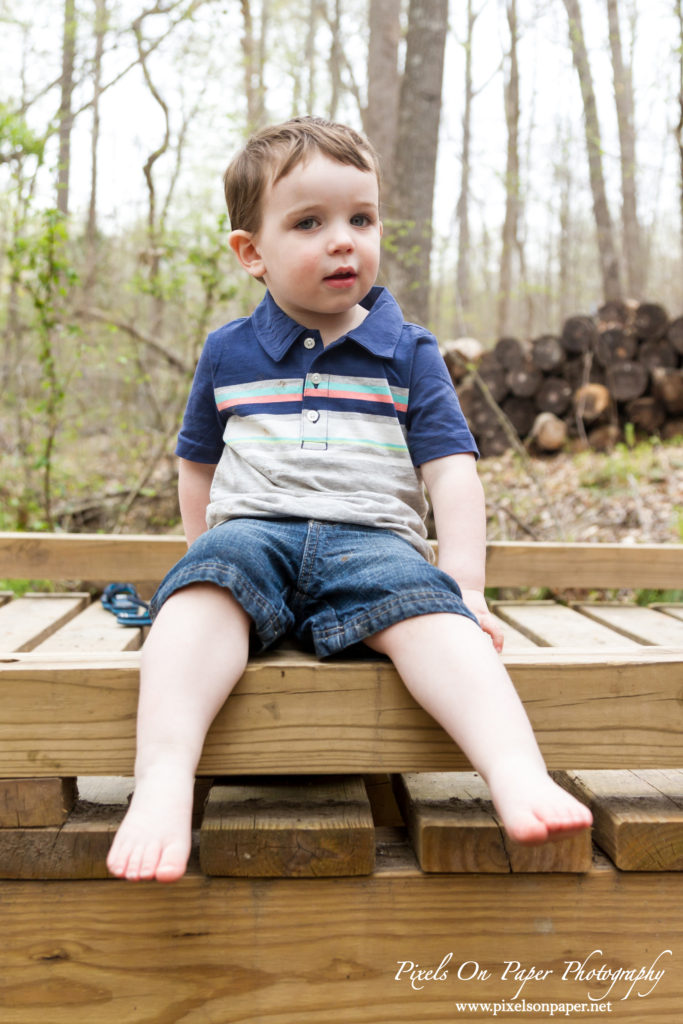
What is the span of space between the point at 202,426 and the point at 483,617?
812 millimetres

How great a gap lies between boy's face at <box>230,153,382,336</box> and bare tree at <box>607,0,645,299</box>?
13444 millimetres

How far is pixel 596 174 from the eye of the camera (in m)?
12.6

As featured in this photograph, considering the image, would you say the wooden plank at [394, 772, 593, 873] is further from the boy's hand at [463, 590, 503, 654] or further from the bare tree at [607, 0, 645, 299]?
the bare tree at [607, 0, 645, 299]

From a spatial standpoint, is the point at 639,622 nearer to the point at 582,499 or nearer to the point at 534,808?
the point at 534,808

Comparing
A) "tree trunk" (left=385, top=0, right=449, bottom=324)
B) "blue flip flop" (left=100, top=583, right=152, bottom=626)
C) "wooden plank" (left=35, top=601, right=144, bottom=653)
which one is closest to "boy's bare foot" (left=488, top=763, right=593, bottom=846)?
"wooden plank" (left=35, top=601, right=144, bottom=653)

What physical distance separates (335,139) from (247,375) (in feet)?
1.72

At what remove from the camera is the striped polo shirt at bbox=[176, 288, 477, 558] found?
1780 millimetres

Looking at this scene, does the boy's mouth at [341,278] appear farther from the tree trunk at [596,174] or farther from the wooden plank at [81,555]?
the tree trunk at [596,174]

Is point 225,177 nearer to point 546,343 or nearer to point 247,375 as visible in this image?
point 247,375

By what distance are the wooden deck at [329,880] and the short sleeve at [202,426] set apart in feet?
2.14

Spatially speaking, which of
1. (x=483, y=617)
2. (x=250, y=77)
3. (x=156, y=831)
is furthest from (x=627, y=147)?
(x=156, y=831)

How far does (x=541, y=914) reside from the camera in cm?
146

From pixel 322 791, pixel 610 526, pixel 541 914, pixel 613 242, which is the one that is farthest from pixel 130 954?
pixel 613 242

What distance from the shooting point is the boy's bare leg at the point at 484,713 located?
1.17 m
